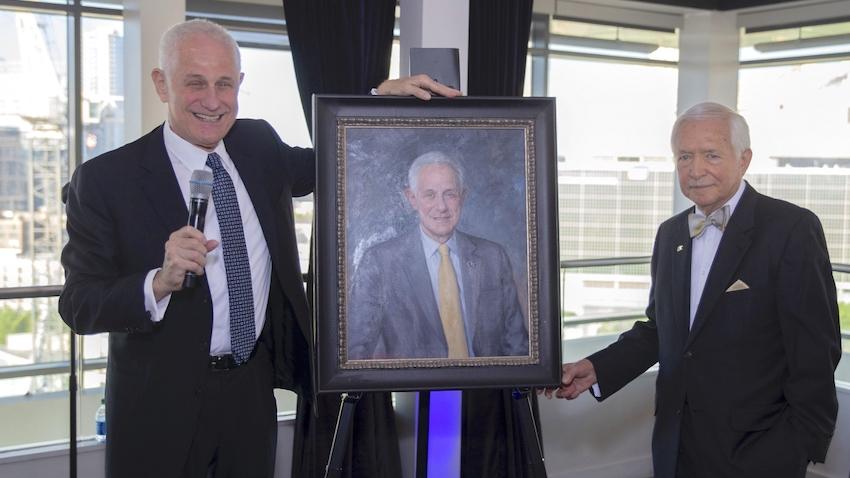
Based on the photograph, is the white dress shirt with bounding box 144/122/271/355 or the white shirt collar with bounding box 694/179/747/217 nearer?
the white dress shirt with bounding box 144/122/271/355

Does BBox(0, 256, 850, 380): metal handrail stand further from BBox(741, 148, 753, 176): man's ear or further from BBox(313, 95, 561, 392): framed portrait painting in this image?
BBox(741, 148, 753, 176): man's ear

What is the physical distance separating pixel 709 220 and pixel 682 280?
0.21m

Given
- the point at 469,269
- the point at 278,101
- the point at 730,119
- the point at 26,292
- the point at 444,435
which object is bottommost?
the point at 444,435

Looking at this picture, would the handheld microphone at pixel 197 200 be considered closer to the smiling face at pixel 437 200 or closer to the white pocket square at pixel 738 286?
the smiling face at pixel 437 200

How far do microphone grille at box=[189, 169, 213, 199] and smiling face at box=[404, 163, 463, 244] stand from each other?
2.01 ft

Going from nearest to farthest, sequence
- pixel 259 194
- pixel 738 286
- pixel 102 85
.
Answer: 1. pixel 259 194
2. pixel 738 286
3. pixel 102 85

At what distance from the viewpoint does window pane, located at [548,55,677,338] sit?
5.51 m

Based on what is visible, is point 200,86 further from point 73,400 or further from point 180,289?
point 73,400

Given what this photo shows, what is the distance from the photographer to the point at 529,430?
2.52 meters

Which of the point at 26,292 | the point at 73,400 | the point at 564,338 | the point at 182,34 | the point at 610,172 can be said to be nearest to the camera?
the point at 182,34

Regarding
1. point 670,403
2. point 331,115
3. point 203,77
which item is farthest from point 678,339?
point 203,77

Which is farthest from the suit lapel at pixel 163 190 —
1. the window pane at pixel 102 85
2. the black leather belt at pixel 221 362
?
the window pane at pixel 102 85

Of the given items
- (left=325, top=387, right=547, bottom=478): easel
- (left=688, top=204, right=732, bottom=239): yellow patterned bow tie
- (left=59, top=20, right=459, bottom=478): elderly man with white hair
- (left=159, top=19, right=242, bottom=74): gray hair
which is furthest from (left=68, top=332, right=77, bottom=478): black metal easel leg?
(left=688, top=204, right=732, bottom=239): yellow patterned bow tie

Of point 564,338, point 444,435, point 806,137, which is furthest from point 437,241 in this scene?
point 806,137
